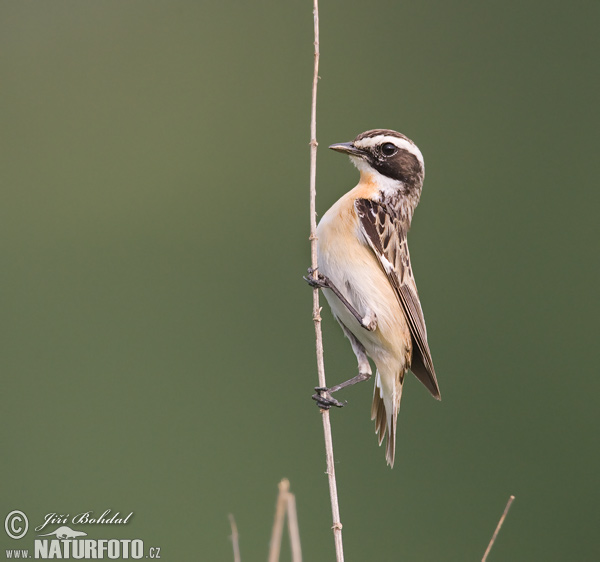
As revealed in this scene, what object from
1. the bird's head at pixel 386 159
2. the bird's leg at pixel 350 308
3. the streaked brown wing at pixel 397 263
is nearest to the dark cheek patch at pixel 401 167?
the bird's head at pixel 386 159

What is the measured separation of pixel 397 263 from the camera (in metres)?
4.20

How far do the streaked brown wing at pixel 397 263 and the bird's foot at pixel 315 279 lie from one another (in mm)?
262

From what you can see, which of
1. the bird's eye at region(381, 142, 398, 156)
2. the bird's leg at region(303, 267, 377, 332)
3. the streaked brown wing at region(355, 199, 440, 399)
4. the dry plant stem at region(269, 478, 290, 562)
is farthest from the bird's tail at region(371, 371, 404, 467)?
the dry plant stem at region(269, 478, 290, 562)

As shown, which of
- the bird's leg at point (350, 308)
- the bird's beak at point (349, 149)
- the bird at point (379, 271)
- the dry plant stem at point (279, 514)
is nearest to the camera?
the dry plant stem at point (279, 514)

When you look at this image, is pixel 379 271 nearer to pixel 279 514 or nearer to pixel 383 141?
pixel 383 141

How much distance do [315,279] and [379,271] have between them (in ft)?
1.63

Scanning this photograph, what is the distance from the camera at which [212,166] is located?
7562mm

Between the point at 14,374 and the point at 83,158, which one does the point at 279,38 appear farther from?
the point at 14,374

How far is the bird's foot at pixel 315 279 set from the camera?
12.1 ft

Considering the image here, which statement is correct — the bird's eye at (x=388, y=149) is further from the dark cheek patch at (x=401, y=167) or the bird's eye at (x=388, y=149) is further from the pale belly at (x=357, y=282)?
the pale belly at (x=357, y=282)

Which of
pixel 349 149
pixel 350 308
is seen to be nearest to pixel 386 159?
pixel 349 149

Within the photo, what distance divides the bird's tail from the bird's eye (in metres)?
0.99

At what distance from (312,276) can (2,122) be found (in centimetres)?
502

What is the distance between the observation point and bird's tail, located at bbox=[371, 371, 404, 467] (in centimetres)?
430
